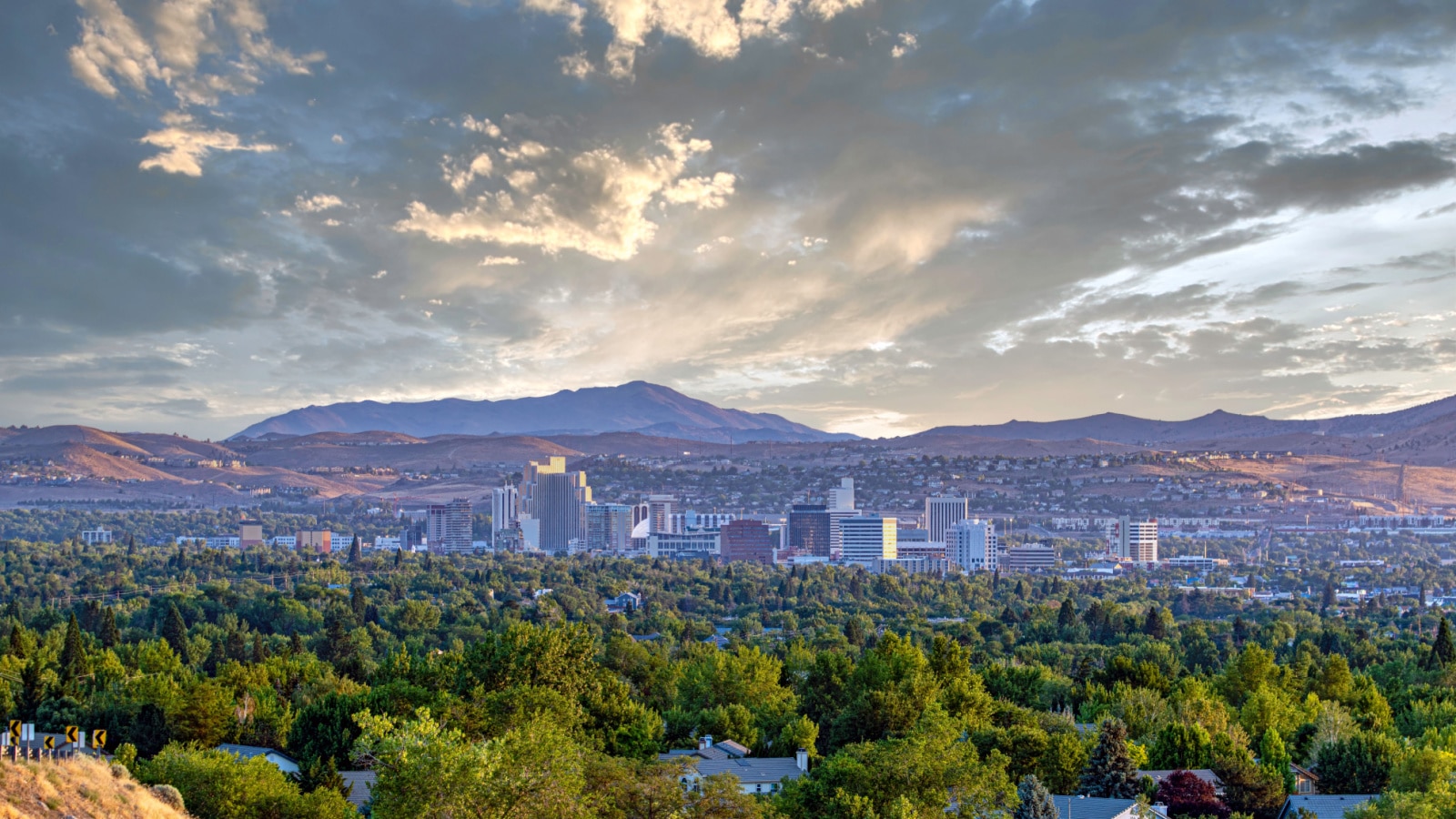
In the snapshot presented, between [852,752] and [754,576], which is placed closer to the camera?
[852,752]

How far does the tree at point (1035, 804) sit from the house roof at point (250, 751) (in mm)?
25782

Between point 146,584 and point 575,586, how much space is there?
42.8 metres

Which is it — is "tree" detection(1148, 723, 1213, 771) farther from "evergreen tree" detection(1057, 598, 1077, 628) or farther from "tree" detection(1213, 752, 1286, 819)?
"evergreen tree" detection(1057, 598, 1077, 628)

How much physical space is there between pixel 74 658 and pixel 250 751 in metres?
19.7

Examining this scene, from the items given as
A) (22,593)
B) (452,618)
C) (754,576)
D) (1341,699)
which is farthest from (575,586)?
(1341,699)

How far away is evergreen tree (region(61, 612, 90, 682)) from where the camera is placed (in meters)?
62.1

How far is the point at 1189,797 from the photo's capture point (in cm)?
4047

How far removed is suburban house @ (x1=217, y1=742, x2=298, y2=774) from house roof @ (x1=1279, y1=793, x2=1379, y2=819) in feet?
106

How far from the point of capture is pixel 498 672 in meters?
48.5

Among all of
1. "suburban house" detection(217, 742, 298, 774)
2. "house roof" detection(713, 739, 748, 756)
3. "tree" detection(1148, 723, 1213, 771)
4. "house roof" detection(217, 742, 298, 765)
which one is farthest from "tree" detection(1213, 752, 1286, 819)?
"house roof" detection(217, 742, 298, 765)

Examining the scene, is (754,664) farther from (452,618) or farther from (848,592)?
(848,592)

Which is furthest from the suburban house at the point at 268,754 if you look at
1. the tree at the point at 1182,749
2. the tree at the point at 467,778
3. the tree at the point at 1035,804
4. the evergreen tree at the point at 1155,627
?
Result: the evergreen tree at the point at 1155,627

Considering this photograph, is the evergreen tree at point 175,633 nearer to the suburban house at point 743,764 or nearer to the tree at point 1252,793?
the suburban house at point 743,764

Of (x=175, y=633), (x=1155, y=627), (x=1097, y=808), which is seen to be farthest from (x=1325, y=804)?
(x=175, y=633)
